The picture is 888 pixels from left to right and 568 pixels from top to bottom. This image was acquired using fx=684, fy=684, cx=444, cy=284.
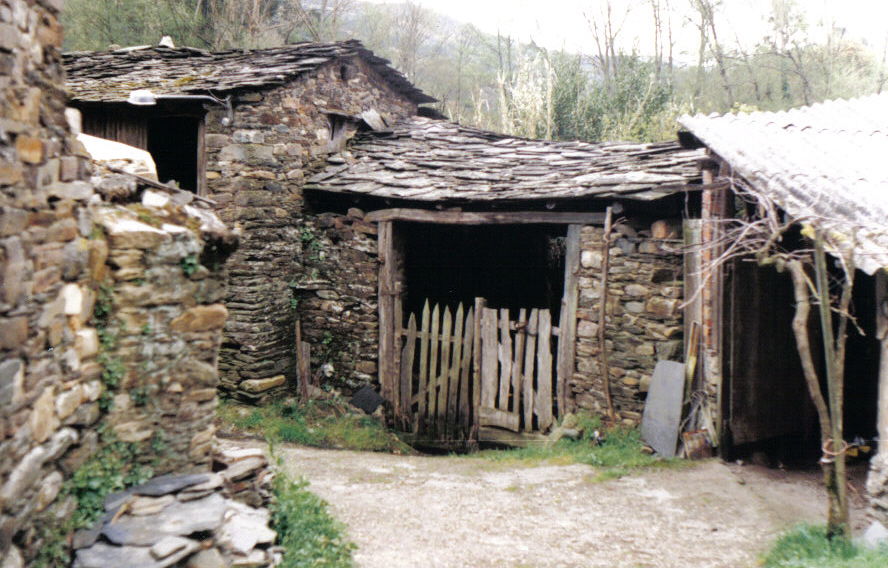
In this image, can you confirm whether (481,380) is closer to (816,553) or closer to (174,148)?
(816,553)

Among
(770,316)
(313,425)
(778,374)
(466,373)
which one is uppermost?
(770,316)

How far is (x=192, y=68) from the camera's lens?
873 cm

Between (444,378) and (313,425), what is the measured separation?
5.35ft

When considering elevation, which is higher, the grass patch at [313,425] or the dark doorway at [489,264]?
the dark doorway at [489,264]

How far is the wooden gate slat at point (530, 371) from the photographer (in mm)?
7391

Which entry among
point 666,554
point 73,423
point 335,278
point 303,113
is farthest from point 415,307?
point 73,423

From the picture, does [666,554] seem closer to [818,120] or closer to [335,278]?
[818,120]

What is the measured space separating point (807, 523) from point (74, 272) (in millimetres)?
4587

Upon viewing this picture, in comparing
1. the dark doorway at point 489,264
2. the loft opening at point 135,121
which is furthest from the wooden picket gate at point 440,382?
the loft opening at point 135,121

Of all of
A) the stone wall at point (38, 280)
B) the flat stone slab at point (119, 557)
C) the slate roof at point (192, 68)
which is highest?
the slate roof at point (192, 68)

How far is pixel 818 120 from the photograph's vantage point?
6559mm

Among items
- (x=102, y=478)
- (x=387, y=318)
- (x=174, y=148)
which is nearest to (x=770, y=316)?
(x=387, y=318)

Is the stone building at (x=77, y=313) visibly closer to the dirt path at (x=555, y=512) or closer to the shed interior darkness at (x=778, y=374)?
the dirt path at (x=555, y=512)

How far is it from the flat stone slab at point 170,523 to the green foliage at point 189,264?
1144 mm
